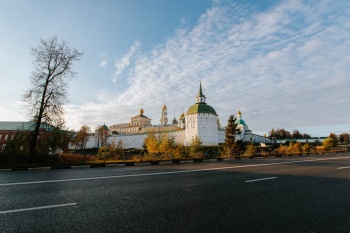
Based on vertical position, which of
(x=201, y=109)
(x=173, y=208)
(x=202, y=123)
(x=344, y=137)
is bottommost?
(x=173, y=208)

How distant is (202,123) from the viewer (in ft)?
268

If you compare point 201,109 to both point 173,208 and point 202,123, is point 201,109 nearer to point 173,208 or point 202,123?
point 202,123

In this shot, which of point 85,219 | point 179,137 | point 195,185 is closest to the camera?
point 85,219

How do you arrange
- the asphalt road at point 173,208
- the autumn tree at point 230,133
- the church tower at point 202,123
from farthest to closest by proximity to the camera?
the church tower at point 202,123 < the autumn tree at point 230,133 < the asphalt road at point 173,208

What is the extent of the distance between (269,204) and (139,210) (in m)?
2.76

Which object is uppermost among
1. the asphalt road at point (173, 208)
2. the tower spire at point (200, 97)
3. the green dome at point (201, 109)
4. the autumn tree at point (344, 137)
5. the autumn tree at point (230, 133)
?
the tower spire at point (200, 97)

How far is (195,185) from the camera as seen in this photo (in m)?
7.07

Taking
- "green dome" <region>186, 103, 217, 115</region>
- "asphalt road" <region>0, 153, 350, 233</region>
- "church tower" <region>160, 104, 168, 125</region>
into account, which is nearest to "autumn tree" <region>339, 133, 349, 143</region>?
"green dome" <region>186, 103, 217, 115</region>

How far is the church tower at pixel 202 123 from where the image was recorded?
8131 cm

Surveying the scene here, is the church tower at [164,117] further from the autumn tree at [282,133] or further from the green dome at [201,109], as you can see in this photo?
the autumn tree at [282,133]

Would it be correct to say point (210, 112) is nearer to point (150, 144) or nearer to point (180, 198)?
point (150, 144)

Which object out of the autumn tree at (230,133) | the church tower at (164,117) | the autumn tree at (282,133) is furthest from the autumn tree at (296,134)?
the autumn tree at (230,133)

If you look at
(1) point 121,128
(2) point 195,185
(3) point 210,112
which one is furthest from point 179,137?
(2) point 195,185

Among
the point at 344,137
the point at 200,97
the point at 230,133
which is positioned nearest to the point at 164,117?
the point at 200,97
